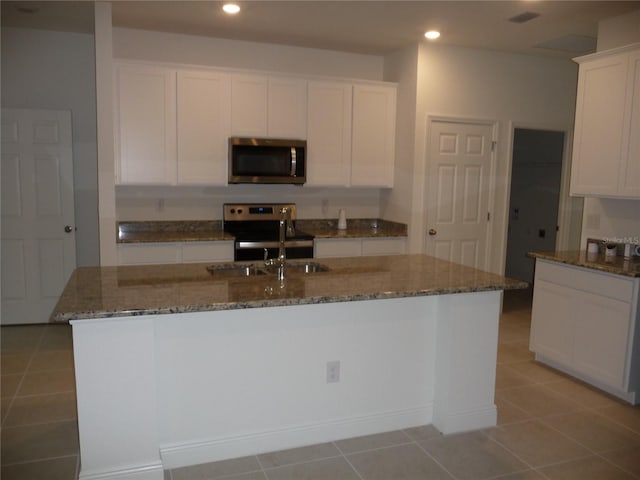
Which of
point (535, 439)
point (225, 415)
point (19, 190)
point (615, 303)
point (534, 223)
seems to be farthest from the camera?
point (534, 223)

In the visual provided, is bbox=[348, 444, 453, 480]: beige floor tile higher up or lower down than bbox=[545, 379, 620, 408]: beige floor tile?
lower down

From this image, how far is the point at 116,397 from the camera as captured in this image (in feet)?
7.29

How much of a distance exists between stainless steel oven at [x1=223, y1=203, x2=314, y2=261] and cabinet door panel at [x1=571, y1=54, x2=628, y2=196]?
7.69ft

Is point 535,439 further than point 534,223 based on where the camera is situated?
No

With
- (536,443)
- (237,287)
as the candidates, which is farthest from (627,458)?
(237,287)

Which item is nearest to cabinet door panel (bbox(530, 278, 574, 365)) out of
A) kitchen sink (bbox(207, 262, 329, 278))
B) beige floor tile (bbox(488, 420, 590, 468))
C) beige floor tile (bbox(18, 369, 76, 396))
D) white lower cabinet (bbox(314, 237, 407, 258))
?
beige floor tile (bbox(488, 420, 590, 468))

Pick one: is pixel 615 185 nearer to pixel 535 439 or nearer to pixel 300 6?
pixel 535 439

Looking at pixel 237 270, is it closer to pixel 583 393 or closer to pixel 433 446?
pixel 433 446

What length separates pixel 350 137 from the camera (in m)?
5.10

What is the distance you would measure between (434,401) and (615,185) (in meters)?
2.04

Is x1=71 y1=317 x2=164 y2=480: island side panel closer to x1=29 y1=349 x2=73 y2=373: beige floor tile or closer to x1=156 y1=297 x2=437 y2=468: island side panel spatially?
x1=156 y1=297 x2=437 y2=468: island side panel

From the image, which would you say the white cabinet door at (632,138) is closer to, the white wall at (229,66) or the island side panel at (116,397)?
the white wall at (229,66)

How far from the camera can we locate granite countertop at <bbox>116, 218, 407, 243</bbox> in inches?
177

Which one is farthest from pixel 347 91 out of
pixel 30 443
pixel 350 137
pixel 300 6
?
pixel 30 443
